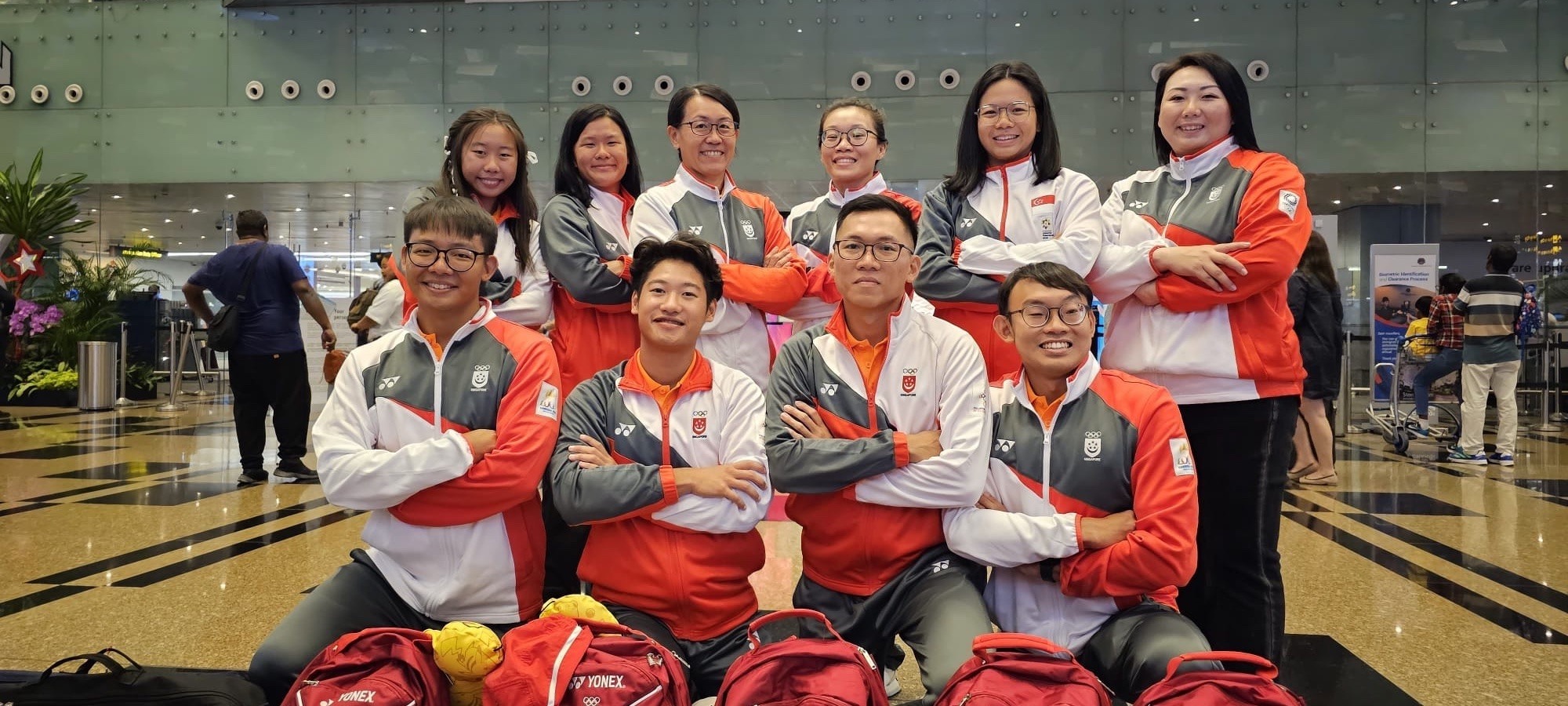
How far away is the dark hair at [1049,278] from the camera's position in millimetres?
2150

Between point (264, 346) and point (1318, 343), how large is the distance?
6.70m

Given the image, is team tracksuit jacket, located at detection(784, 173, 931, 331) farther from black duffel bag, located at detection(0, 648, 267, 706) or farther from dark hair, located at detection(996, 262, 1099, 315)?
black duffel bag, located at detection(0, 648, 267, 706)

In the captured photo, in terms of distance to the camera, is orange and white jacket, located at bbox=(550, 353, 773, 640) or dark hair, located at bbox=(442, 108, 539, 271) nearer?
orange and white jacket, located at bbox=(550, 353, 773, 640)

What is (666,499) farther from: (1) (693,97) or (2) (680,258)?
(1) (693,97)

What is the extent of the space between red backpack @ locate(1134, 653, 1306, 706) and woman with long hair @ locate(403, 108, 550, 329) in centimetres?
187

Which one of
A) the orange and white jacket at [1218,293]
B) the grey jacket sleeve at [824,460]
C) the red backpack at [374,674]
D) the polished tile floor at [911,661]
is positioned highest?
the orange and white jacket at [1218,293]

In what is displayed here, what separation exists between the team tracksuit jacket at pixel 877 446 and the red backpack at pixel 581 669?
1.53 ft

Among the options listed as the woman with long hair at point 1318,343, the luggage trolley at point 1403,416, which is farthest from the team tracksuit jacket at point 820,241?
the luggage trolley at point 1403,416

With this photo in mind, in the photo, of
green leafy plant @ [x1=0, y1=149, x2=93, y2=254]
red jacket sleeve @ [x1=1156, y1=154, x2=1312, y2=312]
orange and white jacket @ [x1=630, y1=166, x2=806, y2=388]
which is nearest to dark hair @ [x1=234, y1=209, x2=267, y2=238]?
orange and white jacket @ [x1=630, y1=166, x2=806, y2=388]

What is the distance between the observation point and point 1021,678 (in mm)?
1799

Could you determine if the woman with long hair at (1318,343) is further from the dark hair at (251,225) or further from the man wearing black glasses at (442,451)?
the dark hair at (251,225)

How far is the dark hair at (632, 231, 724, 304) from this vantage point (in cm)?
236

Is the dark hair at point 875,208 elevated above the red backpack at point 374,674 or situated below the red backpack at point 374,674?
above

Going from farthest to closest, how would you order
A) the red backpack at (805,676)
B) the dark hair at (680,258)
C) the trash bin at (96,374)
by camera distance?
1. the trash bin at (96,374)
2. the dark hair at (680,258)
3. the red backpack at (805,676)
